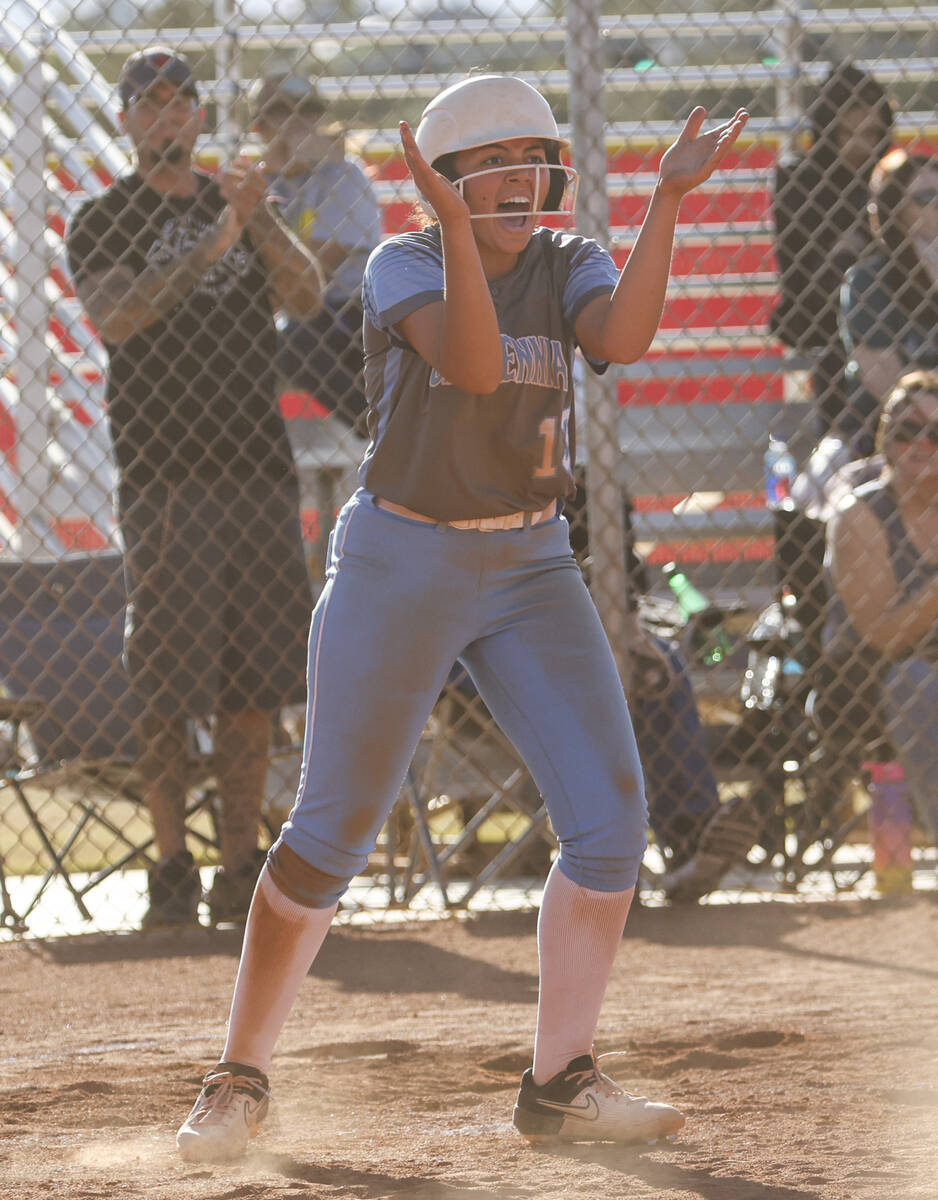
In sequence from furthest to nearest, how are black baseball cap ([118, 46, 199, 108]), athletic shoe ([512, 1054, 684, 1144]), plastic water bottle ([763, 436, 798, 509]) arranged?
1. plastic water bottle ([763, 436, 798, 509])
2. black baseball cap ([118, 46, 199, 108])
3. athletic shoe ([512, 1054, 684, 1144])

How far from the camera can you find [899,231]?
20.5 ft

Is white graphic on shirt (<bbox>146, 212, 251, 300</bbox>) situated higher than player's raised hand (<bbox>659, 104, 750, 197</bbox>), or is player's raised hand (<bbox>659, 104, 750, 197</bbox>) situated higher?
white graphic on shirt (<bbox>146, 212, 251, 300</bbox>)

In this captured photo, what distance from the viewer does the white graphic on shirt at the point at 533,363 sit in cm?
288

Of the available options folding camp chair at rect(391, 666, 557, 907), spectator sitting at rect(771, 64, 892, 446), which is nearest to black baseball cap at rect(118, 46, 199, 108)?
folding camp chair at rect(391, 666, 557, 907)

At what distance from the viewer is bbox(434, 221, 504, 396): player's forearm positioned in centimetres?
268

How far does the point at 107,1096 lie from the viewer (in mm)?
3621

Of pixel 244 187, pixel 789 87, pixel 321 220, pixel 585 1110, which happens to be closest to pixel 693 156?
pixel 585 1110

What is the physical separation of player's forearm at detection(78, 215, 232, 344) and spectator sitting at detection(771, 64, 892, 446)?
85.9 inches

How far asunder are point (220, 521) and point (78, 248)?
0.99 m

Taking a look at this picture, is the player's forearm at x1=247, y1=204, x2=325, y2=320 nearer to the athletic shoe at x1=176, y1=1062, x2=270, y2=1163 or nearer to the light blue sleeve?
the light blue sleeve

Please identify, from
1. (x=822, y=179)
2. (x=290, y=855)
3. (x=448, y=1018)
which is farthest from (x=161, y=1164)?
(x=822, y=179)

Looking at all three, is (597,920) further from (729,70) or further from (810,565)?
(729,70)

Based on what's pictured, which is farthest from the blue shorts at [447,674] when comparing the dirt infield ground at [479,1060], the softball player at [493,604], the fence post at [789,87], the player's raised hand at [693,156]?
the fence post at [789,87]

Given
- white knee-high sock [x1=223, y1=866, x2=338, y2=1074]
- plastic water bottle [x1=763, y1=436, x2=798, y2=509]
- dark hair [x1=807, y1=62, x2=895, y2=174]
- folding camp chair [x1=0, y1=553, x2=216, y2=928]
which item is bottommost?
white knee-high sock [x1=223, y1=866, x2=338, y2=1074]
